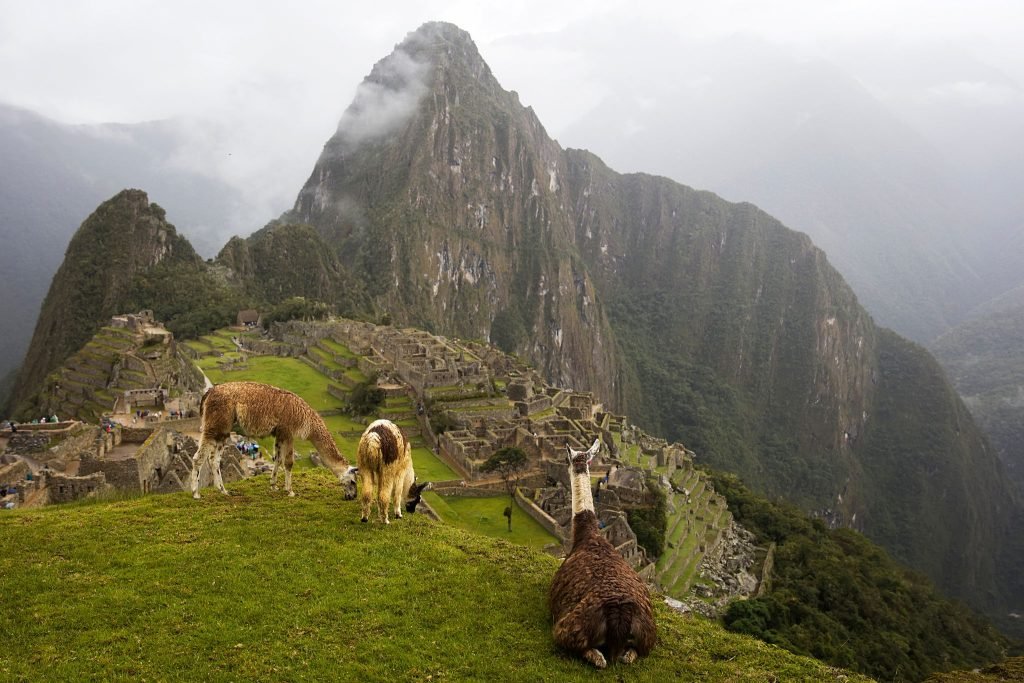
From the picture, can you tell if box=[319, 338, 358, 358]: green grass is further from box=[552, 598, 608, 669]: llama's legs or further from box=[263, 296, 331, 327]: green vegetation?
box=[552, 598, 608, 669]: llama's legs

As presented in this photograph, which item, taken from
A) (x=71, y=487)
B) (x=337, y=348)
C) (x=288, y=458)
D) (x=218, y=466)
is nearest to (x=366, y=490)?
(x=288, y=458)

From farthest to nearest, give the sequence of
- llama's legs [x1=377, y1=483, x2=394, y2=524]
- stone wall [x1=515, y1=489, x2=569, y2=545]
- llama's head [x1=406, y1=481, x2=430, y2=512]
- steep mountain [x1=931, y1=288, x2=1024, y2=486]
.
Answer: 1. steep mountain [x1=931, y1=288, x2=1024, y2=486]
2. stone wall [x1=515, y1=489, x2=569, y2=545]
3. llama's head [x1=406, y1=481, x2=430, y2=512]
4. llama's legs [x1=377, y1=483, x2=394, y2=524]

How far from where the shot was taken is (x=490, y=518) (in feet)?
89.5

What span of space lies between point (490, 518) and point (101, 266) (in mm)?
81326

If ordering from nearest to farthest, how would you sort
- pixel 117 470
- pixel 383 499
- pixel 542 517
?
pixel 383 499
pixel 117 470
pixel 542 517

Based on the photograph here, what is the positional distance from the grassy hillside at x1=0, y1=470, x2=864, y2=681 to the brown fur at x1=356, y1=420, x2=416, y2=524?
0.45 metres

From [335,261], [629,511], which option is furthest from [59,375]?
[335,261]

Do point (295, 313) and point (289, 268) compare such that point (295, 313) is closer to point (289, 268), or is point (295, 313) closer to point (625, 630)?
point (289, 268)

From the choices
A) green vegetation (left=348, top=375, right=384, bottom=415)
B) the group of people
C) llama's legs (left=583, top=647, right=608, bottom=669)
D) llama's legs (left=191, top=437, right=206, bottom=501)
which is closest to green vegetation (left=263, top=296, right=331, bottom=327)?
green vegetation (left=348, top=375, right=384, bottom=415)

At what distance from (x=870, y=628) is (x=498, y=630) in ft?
121

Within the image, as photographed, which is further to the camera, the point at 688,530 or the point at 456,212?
the point at 456,212

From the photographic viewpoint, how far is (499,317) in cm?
16788

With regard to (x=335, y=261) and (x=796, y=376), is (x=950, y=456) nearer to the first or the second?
(x=796, y=376)

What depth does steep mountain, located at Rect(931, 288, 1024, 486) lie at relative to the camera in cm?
15950
